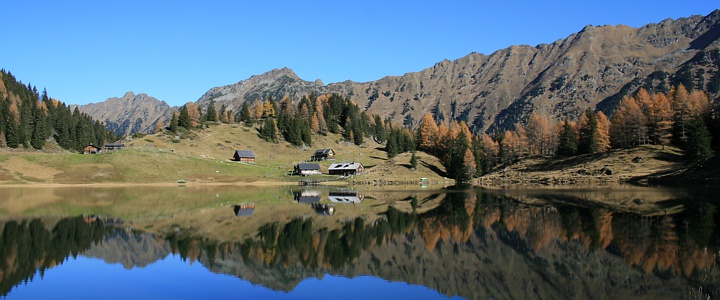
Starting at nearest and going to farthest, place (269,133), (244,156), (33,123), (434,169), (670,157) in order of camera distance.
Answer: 1. (670,157)
2. (434,169)
3. (244,156)
4. (33,123)
5. (269,133)

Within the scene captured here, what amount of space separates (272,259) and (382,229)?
1414 cm

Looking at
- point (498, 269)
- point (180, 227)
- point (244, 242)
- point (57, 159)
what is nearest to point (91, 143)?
point (57, 159)

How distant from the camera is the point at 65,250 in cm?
3173

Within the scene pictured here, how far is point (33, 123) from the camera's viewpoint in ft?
540

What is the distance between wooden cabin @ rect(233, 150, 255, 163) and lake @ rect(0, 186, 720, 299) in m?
103

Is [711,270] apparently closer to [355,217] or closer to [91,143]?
[355,217]

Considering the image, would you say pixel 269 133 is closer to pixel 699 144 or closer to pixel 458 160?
pixel 458 160

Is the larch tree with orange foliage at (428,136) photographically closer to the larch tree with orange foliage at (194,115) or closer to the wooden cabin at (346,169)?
the wooden cabin at (346,169)

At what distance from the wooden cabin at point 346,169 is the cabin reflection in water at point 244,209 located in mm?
85860

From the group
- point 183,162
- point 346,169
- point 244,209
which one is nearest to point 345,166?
point 346,169

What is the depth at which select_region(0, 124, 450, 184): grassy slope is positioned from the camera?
113938 mm

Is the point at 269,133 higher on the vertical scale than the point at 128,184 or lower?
higher

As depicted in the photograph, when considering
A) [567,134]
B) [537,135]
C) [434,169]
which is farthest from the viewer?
[537,135]

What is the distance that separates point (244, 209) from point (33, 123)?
482 feet
